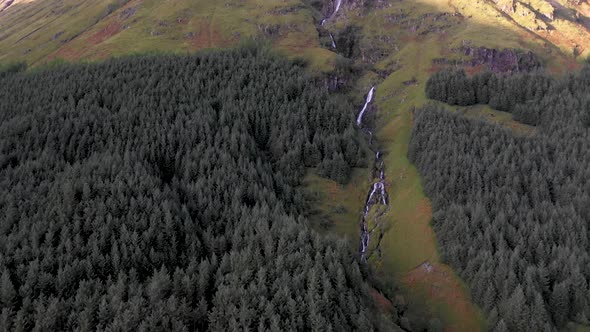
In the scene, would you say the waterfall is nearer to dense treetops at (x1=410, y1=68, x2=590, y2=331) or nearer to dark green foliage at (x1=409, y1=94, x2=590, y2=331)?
dark green foliage at (x1=409, y1=94, x2=590, y2=331)

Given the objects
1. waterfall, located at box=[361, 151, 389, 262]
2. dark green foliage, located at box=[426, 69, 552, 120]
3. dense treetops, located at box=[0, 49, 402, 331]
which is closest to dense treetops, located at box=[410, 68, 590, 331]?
dark green foliage, located at box=[426, 69, 552, 120]

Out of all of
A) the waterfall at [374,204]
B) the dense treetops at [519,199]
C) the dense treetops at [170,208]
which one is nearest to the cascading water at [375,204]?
the waterfall at [374,204]

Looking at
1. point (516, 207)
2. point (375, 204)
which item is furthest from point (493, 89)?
point (375, 204)

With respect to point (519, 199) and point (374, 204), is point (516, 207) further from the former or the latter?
point (374, 204)

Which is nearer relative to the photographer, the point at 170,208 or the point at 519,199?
the point at 170,208

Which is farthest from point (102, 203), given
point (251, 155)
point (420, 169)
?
point (420, 169)

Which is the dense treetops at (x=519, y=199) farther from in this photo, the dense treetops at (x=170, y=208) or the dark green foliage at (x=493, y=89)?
the dense treetops at (x=170, y=208)

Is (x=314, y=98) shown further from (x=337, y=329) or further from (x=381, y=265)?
(x=337, y=329)
